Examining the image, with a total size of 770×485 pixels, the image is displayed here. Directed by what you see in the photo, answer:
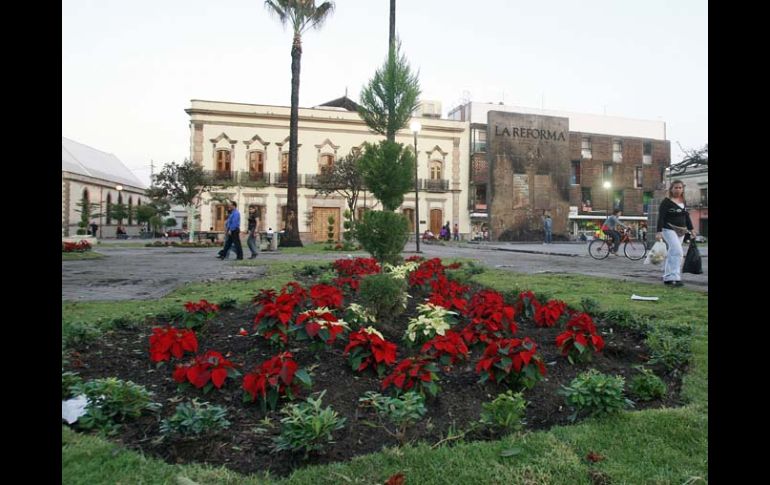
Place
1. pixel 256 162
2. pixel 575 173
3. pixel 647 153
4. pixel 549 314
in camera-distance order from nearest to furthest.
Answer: pixel 549 314 < pixel 256 162 < pixel 575 173 < pixel 647 153

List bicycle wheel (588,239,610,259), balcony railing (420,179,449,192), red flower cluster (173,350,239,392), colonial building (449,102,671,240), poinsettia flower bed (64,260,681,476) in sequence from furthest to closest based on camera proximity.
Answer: colonial building (449,102,671,240) → balcony railing (420,179,449,192) → bicycle wheel (588,239,610,259) → red flower cluster (173,350,239,392) → poinsettia flower bed (64,260,681,476)

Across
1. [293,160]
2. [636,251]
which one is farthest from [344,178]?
[636,251]

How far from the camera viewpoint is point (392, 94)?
16.7 meters

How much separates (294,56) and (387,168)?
1351 cm

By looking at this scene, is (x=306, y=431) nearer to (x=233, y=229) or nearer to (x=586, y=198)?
(x=233, y=229)

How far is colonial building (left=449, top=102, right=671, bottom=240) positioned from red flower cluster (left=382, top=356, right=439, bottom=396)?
114 ft

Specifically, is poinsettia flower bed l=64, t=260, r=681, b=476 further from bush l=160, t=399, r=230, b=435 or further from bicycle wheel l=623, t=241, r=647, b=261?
bicycle wheel l=623, t=241, r=647, b=261

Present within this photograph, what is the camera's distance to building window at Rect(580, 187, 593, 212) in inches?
1687

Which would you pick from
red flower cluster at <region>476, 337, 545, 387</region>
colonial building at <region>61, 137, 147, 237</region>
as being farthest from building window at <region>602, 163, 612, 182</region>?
red flower cluster at <region>476, 337, 545, 387</region>

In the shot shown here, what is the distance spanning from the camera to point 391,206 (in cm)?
991

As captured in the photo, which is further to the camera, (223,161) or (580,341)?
(223,161)
